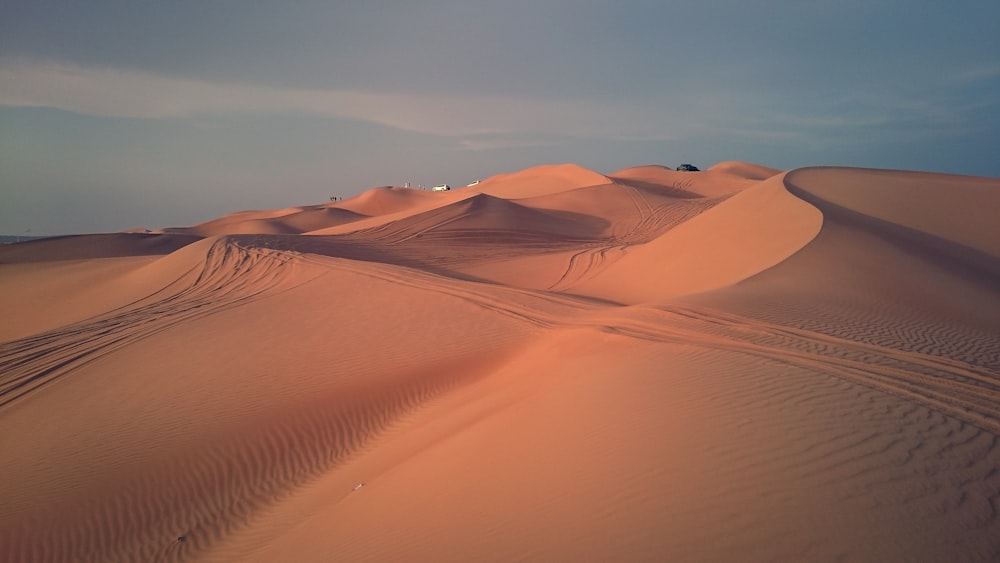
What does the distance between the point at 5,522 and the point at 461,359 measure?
216 inches

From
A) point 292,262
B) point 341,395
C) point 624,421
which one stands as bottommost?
point 341,395

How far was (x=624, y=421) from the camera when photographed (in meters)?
4.57

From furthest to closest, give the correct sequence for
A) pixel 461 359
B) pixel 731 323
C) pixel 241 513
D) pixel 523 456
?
1. pixel 461 359
2. pixel 731 323
3. pixel 241 513
4. pixel 523 456

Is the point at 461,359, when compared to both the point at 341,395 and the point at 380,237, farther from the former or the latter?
the point at 380,237

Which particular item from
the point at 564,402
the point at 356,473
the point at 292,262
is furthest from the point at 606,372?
the point at 292,262

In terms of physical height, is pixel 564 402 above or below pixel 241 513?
above

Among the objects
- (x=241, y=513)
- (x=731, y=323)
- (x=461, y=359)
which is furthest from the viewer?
(x=461, y=359)

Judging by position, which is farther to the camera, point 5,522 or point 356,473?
point 356,473

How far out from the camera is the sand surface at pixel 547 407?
317 cm

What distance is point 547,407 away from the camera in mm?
5461

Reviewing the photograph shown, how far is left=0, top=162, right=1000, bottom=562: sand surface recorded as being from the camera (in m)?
3.17

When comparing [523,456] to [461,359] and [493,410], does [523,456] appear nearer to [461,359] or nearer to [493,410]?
[493,410]

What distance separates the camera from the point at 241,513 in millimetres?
5840

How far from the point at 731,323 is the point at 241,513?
21.1 ft
